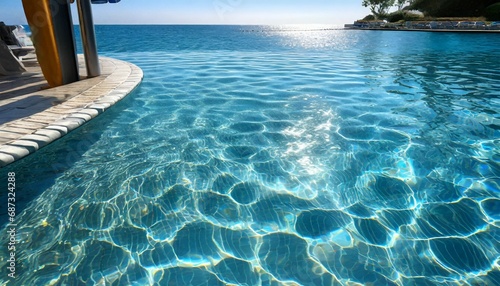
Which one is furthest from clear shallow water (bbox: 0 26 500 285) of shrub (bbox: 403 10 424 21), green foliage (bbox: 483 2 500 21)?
shrub (bbox: 403 10 424 21)

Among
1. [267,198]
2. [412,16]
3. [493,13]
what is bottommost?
[267,198]

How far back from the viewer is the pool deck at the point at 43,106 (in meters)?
4.00

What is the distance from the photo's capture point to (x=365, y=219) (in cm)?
308

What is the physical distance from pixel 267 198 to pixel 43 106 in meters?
4.84

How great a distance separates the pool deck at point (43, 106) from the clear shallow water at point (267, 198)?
0.26 meters

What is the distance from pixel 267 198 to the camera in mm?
3441

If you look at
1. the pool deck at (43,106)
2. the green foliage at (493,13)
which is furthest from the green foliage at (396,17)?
the pool deck at (43,106)

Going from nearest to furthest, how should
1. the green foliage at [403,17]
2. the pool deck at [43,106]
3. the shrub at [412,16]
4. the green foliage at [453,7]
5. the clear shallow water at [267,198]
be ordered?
the clear shallow water at [267,198] < the pool deck at [43,106] < the green foliage at [453,7] < the shrub at [412,16] < the green foliage at [403,17]

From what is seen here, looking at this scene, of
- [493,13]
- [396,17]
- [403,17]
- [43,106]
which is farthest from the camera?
[396,17]

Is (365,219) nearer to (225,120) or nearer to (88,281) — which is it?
(88,281)

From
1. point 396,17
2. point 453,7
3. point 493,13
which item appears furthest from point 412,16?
point 493,13

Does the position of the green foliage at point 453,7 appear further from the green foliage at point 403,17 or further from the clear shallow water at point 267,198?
the clear shallow water at point 267,198

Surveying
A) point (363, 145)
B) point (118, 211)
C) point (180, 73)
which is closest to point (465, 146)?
point (363, 145)

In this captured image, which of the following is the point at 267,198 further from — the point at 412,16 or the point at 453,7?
the point at 453,7
